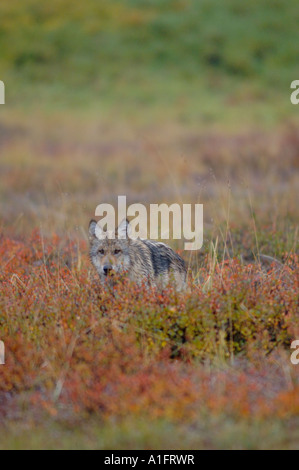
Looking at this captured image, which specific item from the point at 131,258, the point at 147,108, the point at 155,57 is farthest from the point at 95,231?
the point at 155,57

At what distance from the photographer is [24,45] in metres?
47.3

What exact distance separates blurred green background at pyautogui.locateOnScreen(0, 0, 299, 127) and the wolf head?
77.7 ft

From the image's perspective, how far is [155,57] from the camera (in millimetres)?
46531

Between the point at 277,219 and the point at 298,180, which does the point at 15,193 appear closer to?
the point at 298,180

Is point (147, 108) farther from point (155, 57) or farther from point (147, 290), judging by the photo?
point (147, 290)

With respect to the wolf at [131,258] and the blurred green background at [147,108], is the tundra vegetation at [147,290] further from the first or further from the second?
the wolf at [131,258]

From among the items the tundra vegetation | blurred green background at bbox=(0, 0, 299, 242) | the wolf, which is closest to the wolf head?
the wolf

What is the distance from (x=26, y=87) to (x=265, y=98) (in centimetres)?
1495

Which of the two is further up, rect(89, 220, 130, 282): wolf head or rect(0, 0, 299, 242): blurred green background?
rect(0, 0, 299, 242): blurred green background

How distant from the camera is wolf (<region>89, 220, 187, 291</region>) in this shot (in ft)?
25.0

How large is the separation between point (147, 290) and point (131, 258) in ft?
3.37

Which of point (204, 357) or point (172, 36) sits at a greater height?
point (172, 36)

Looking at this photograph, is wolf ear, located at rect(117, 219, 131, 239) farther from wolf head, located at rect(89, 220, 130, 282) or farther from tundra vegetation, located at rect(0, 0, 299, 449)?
tundra vegetation, located at rect(0, 0, 299, 449)
